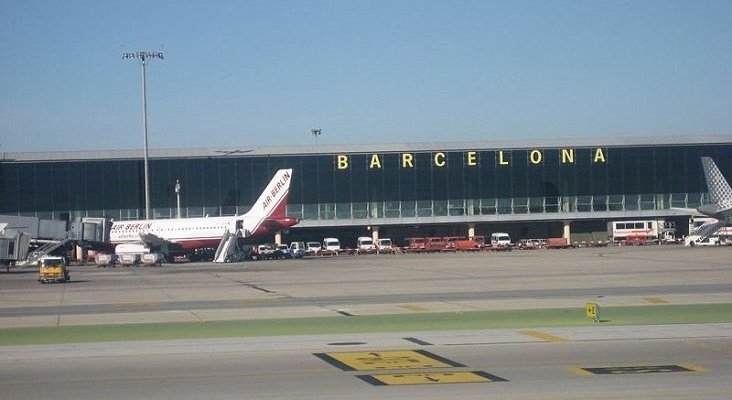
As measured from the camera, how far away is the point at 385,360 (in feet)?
66.2

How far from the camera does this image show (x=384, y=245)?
10325cm

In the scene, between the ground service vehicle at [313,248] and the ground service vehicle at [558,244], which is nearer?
the ground service vehicle at [558,244]

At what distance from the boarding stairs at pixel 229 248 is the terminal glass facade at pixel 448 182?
23.3 meters

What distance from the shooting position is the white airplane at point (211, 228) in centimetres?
8619

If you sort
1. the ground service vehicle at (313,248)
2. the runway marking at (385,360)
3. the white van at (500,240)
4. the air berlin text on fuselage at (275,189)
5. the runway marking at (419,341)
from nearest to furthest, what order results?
the runway marking at (385,360) < the runway marking at (419,341) < the air berlin text on fuselage at (275,189) < the white van at (500,240) < the ground service vehicle at (313,248)

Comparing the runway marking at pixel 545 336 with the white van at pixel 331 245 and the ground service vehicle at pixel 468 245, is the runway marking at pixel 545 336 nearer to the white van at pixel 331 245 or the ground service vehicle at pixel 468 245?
the ground service vehicle at pixel 468 245

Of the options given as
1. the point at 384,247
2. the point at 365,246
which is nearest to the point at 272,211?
the point at 384,247

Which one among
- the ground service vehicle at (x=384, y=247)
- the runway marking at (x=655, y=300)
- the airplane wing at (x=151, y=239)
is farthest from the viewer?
the ground service vehicle at (x=384, y=247)

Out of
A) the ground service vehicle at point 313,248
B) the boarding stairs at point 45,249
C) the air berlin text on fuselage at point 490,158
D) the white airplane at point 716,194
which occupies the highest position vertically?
the air berlin text on fuselage at point 490,158

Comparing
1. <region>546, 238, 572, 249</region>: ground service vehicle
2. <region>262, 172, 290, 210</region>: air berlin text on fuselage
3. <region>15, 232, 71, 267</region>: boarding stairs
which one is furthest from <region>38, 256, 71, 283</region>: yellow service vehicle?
<region>546, 238, 572, 249</region>: ground service vehicle

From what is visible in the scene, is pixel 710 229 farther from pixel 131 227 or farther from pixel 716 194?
pixel 131 227

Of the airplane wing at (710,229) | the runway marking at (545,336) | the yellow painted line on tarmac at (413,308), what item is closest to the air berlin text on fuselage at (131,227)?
the airplane wing at (710,229)

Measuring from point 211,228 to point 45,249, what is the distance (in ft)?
46.7

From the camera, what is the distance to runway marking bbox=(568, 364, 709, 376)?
17969 mm
